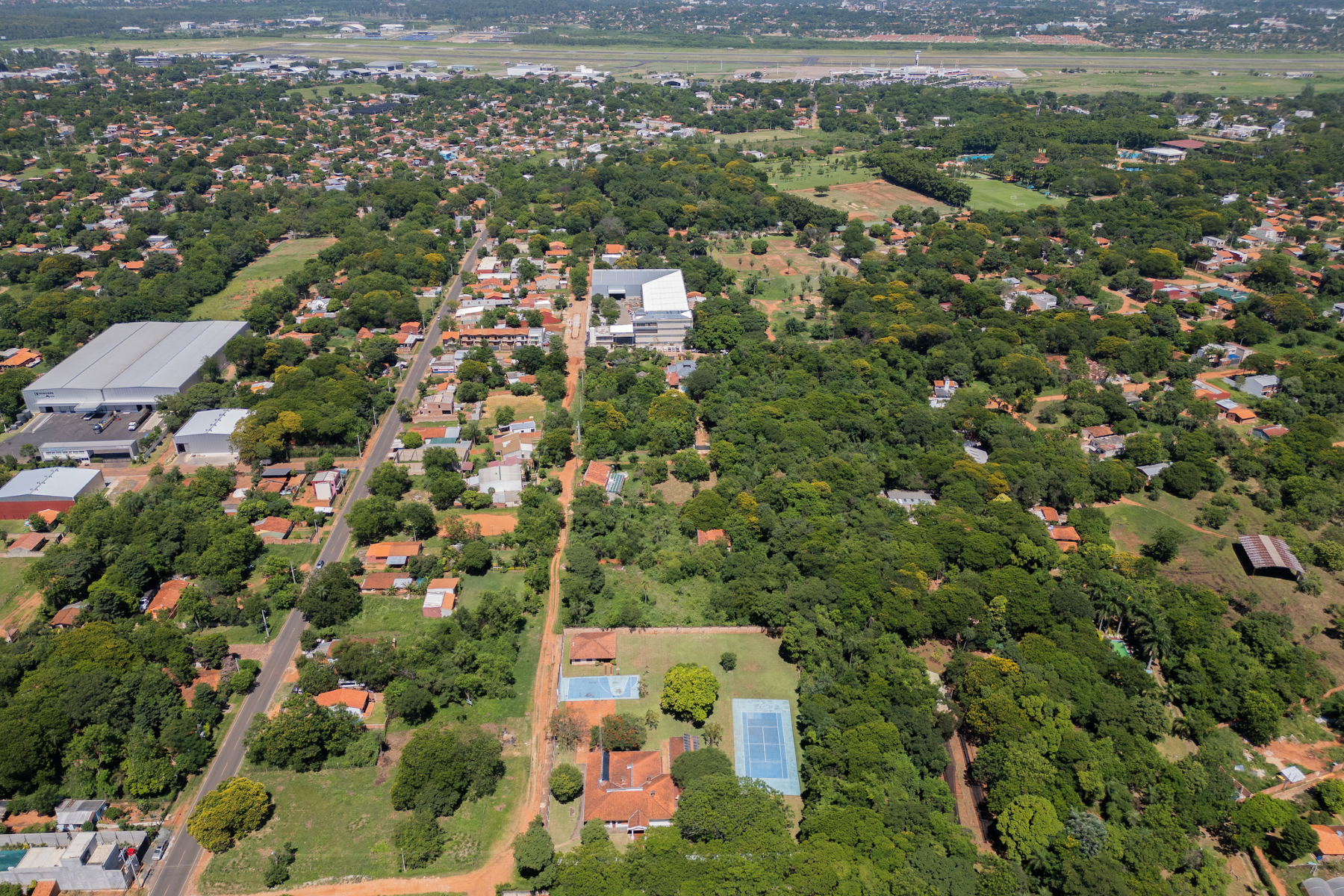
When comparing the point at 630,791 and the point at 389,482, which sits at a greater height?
the point at 389,482

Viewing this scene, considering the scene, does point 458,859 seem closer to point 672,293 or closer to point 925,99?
point 672,293

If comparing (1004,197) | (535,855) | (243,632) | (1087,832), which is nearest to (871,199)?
(1004,197)

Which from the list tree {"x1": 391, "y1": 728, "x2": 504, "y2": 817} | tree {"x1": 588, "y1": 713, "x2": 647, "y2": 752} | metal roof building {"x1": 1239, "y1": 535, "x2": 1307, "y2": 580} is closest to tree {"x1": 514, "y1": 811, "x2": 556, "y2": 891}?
tree {"x1": 391, "y1": 728, "x2": 504, "y2": 817}

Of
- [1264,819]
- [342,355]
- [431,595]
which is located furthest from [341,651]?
[1264,819]

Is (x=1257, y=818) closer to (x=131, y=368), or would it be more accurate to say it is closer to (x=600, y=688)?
(x=600, y=688)

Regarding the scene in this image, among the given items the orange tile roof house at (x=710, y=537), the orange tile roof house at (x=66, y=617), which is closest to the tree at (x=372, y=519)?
the orange tile roof house at (x=66, y=617)

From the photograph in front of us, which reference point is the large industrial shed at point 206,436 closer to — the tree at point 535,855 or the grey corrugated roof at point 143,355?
the grey corrugated roof at point 143,355
